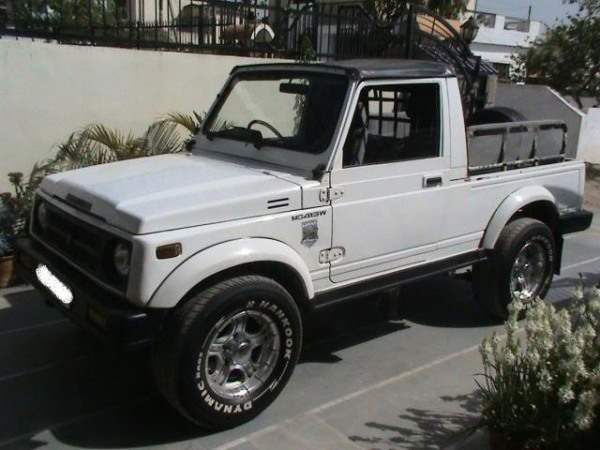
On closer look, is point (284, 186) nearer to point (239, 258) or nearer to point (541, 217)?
point (239, 258)

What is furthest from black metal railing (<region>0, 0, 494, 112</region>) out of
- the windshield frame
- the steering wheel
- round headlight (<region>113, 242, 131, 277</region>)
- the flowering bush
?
the flowering bush

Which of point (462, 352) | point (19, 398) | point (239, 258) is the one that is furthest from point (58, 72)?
point (462, 352)

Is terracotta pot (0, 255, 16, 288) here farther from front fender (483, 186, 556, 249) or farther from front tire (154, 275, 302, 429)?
front fender (483, 186, 556, 249)

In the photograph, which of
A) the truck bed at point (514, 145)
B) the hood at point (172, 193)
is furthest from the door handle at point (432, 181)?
the hood at point (172, 193)

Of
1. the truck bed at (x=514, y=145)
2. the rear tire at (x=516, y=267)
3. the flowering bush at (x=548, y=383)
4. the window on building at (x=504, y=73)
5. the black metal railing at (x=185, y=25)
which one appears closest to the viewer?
the flowering bush at (x=548, y=383)

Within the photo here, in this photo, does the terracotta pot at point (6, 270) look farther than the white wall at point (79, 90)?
No

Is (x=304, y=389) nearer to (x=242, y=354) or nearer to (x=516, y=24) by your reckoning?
(x=242, y=354)

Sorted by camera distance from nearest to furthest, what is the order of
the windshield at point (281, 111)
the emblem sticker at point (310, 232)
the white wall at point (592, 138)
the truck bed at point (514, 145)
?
the emblem sticker at point (310, 232) < the windshield at point (281, 111) < the truck bed at point (514, 145) < the white wall at point (592, 138)

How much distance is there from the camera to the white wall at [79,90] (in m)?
6.37

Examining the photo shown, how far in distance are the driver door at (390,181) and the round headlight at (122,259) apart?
126cm

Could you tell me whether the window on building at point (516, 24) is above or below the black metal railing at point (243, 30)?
above

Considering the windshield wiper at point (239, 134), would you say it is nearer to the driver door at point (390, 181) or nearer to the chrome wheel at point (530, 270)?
the driver door at point (390, 181)

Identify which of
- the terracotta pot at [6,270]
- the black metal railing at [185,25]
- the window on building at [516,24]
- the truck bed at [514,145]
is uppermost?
the window on building at [516,24]

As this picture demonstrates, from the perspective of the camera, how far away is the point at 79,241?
363 cm
